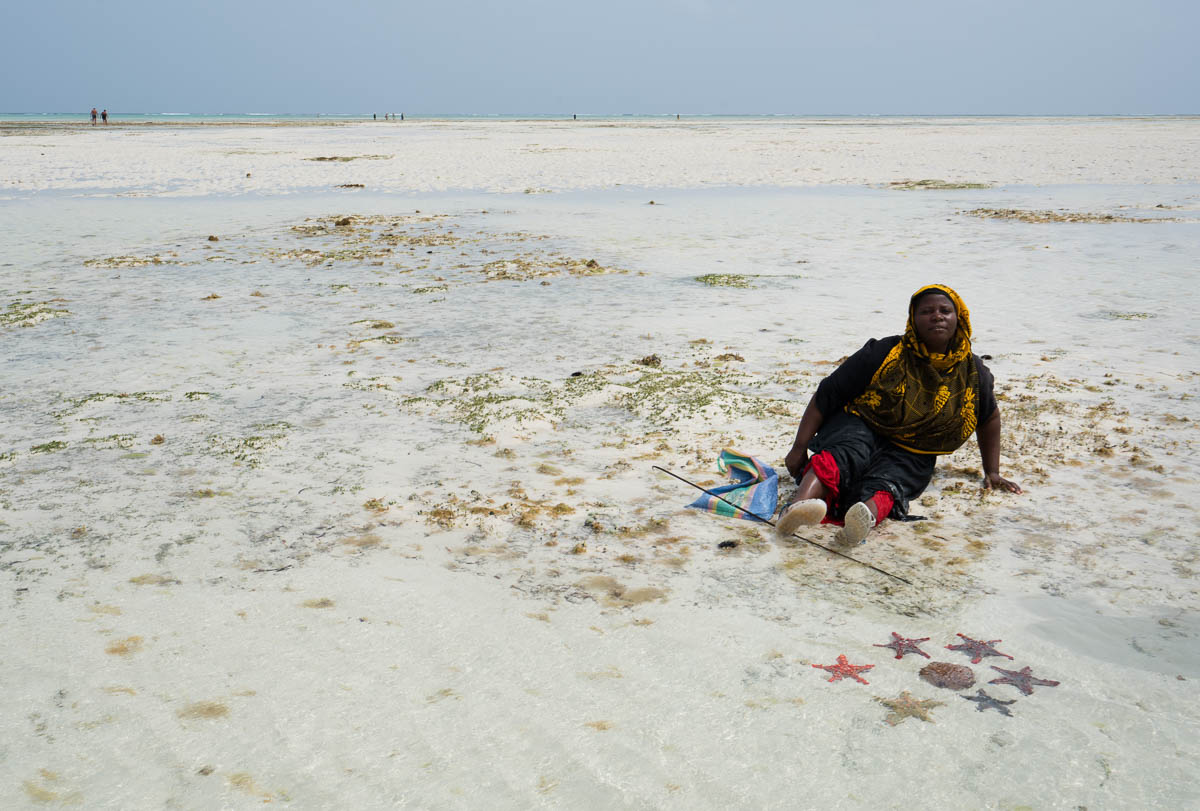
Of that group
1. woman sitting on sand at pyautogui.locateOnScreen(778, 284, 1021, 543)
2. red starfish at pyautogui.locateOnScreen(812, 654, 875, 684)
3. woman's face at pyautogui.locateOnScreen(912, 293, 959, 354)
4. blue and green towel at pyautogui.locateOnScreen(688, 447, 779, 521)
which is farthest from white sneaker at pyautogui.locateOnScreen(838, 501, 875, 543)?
woman's face at pyautogui.locateOnScreen(912, 293, 959, 354)

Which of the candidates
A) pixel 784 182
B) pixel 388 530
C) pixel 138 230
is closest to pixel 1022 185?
pixel 784 182

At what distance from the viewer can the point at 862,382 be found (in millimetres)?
3969

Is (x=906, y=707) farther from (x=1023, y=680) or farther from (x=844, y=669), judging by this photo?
(x=1023, y=680)

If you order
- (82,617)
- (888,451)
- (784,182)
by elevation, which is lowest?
(82,617)

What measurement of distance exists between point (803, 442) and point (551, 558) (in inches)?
52.8

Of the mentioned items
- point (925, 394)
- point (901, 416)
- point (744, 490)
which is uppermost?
point (925, 394)

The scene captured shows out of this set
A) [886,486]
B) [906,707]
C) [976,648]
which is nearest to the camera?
[906,707]

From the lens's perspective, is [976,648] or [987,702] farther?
[976,648]

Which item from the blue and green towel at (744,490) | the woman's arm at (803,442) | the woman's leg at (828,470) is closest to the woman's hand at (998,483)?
the woman's leg at (828,470)

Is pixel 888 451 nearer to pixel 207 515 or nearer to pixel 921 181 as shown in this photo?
pixel 207 515

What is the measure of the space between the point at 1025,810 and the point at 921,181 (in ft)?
69.0

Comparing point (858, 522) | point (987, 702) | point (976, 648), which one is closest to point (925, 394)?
point (858, 522)

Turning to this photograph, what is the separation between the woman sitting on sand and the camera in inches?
146

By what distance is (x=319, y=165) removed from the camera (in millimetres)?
26562
